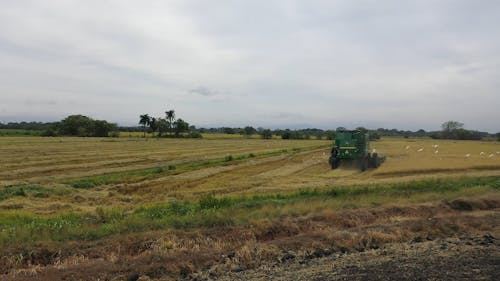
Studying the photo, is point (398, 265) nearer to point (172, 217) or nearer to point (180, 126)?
point (172, 217)

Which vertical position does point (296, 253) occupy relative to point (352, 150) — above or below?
below

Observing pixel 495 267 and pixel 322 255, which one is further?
pixel 322 255

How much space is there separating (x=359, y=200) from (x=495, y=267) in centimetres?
727

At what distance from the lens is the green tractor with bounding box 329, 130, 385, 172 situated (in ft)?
107

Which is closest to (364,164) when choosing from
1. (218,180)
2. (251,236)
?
(218,180)

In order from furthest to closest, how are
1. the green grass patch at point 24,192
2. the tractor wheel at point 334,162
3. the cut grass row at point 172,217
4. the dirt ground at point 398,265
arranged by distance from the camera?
the tractor wheel at point 334,162 < the green grass patch at point 24,192 < the cut grass row at point 172,217 < the dirt ground at point 398,265

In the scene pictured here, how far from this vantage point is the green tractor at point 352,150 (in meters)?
32.7

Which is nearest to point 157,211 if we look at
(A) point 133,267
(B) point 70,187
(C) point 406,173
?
(A) point 133,267

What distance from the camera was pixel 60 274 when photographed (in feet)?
25.5

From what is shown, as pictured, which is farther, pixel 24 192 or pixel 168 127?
pixel 168 127

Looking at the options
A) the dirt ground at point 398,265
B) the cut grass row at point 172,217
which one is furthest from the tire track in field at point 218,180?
the dirt ground at point 398,265

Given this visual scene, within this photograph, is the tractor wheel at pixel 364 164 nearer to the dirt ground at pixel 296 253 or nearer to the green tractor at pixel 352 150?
the green tractor at pixel 352 150

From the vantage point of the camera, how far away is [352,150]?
32.8 meters

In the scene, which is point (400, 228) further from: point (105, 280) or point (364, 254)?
point (105, 280)
